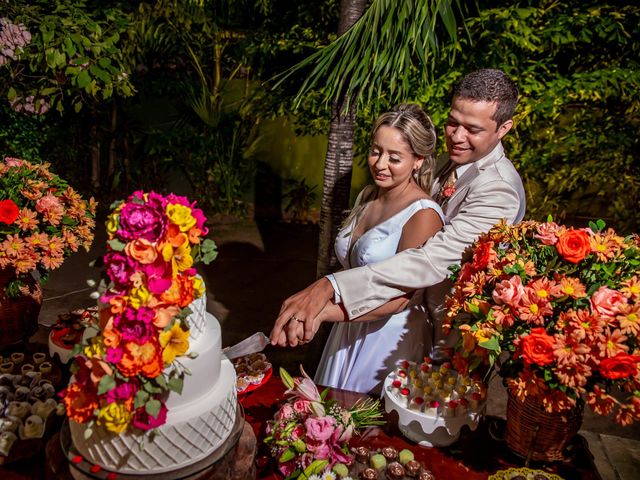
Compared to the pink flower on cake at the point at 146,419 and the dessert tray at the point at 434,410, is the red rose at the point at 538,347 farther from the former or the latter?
the pink flower on cake at the point at 146,419

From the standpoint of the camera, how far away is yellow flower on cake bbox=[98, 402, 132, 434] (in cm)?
133

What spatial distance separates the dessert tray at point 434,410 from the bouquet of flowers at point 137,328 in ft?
2.79

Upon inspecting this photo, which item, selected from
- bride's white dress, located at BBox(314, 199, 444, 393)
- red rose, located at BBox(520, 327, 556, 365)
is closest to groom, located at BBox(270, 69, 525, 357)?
bride's white dress, located at BBox(314, 199, 444, 393)

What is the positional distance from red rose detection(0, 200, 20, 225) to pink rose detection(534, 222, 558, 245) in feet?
6.62

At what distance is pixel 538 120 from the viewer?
5.62 meters

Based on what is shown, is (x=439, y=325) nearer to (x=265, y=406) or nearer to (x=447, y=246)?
(x=447, y=246)

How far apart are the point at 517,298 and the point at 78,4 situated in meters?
3.74

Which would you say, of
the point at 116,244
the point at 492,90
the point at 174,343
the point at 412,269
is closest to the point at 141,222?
the point at 116,244

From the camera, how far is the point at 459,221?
2186 mm

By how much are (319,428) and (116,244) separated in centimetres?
81

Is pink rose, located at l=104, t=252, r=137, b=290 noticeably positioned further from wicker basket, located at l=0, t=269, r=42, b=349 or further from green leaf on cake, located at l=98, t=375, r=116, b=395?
wicker basket, located at l=0, t=269, r=42, b=349

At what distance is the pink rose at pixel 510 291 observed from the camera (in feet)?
5.20

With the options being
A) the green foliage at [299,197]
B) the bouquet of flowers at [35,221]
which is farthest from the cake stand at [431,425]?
the green foliage at [299,197]

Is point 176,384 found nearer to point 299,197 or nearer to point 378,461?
point 378,461
